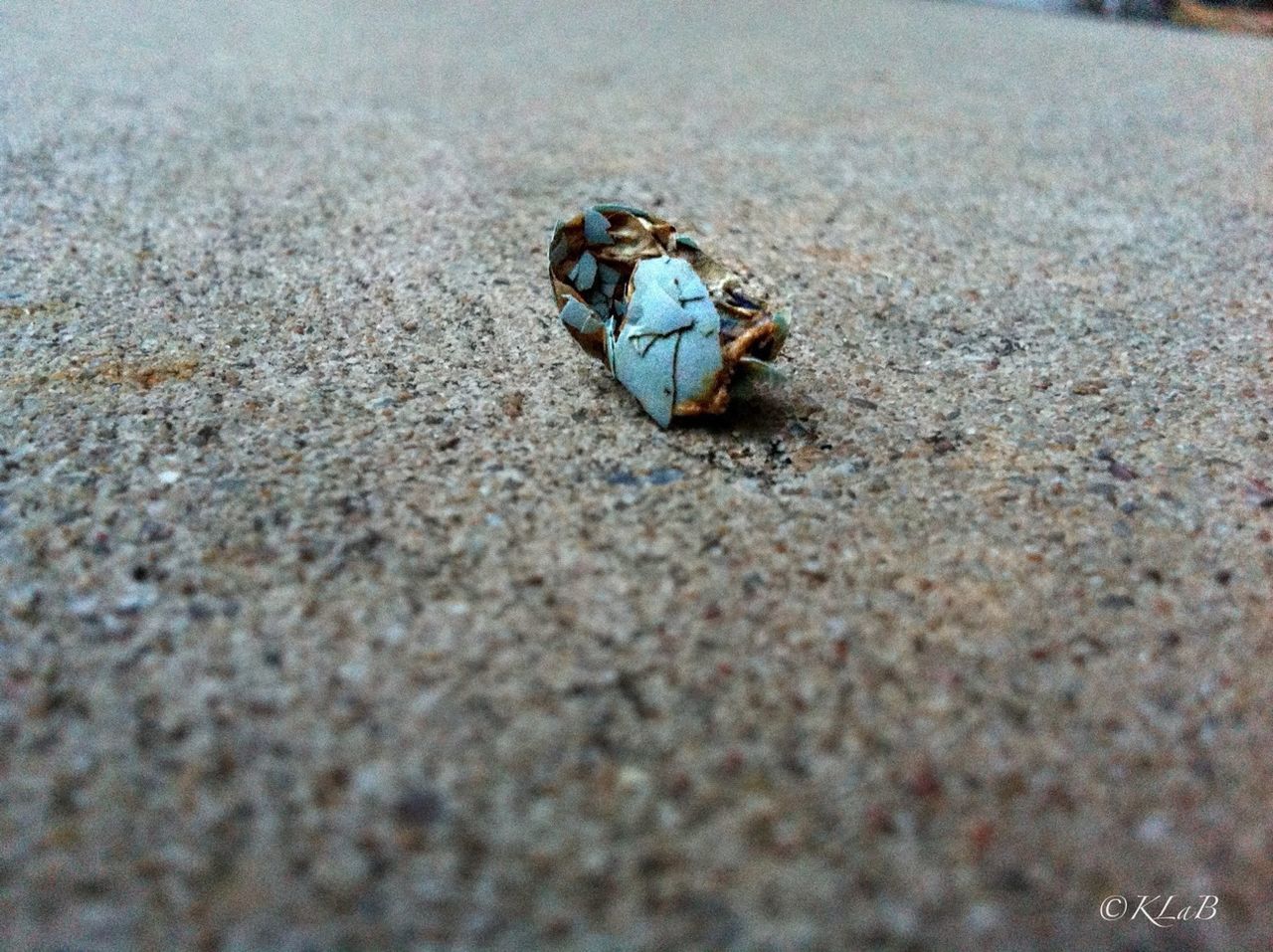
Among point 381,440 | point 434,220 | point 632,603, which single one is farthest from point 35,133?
→ point 632,603

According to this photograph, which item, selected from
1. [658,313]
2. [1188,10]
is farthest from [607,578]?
[1188,10]

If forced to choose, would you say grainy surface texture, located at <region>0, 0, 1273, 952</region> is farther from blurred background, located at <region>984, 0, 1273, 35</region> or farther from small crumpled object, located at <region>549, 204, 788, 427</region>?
blurred background, located at <region>984, 0, 1273, 35</region>

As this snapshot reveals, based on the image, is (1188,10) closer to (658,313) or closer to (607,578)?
(658,313)

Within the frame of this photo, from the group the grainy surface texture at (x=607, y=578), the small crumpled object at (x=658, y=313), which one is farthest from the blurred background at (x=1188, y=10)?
the small crumpled object at (x=658, y=313)

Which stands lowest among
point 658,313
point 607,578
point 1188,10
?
point 607,578

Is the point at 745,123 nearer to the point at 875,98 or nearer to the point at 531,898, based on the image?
the point at 875,98

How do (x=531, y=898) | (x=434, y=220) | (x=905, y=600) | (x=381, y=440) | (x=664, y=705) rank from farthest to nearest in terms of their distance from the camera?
(x=434, y=220)
(x=381, y=440)
(x=905, y=600)
(x=664, y=705)
(x=531, y=898)
